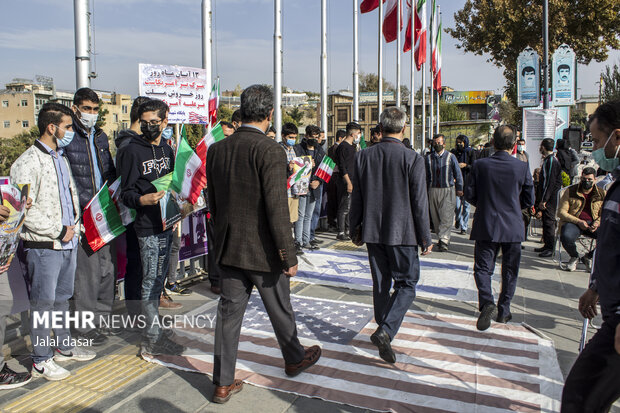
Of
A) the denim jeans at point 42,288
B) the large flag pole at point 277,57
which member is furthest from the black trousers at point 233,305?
the large flag pole at point 277,57

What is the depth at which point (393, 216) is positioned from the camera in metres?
4.48

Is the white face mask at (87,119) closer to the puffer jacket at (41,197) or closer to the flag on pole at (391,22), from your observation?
the puffer jacket at (41,197)

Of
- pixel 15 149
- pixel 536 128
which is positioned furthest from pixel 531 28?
pixel 15 149

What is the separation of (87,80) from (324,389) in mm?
4102

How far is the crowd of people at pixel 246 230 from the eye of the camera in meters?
2.78

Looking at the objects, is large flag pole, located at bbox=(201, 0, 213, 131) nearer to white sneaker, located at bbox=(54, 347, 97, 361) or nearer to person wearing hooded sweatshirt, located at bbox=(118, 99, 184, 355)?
person wearing hooded sweatshirt, located at bbox=(118, 99, 184, 355)

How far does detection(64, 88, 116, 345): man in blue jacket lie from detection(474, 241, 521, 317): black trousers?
12.4 ft

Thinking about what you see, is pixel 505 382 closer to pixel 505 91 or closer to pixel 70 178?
pixel 70 178

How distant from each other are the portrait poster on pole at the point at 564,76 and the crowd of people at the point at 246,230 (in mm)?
12327

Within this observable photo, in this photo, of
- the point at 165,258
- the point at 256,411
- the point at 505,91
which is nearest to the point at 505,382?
the point at 256,411

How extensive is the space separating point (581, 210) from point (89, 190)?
22.2 feet

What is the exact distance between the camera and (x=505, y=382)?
13.1 ft

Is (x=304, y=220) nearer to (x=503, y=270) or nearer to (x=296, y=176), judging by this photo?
(x=296, y=176)

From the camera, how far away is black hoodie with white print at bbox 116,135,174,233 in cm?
442
